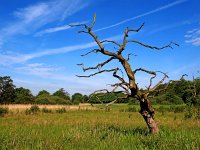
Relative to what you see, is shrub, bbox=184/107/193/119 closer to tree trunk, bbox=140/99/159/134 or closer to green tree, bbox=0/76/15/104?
tree trunk, bbox=140/99/159/134

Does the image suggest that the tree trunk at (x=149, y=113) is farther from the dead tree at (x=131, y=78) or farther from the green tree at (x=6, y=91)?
the green tree at (x=6, y=91)

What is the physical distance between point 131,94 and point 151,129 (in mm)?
1497

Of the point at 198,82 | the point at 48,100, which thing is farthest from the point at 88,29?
the point at 48,100

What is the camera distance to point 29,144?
9.90m

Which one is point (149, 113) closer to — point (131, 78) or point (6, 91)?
point (131, 78)

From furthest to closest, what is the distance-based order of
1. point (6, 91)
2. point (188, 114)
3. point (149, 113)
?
1. point (6, 91)
2. point (188, 114)
3. point (149, 113)

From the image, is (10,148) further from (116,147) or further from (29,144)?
(116,147)

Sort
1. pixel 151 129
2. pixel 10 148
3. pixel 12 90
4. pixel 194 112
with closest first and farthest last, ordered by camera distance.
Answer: pixel 10 148, pixel 151 129, pixel 194 112, pixel 12 90

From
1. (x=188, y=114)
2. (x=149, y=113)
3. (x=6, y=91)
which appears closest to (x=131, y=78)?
(x=149, y=113)

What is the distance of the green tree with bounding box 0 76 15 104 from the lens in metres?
78.9

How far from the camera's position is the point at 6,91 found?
3118 inches

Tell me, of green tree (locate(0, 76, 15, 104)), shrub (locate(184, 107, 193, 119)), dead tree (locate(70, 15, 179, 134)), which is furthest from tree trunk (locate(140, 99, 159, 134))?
green tree (locate(0, 76, 15, 104))

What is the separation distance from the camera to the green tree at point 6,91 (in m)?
78.9

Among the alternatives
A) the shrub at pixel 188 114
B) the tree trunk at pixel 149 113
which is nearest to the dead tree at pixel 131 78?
the tree trunk at pixel 149 113
